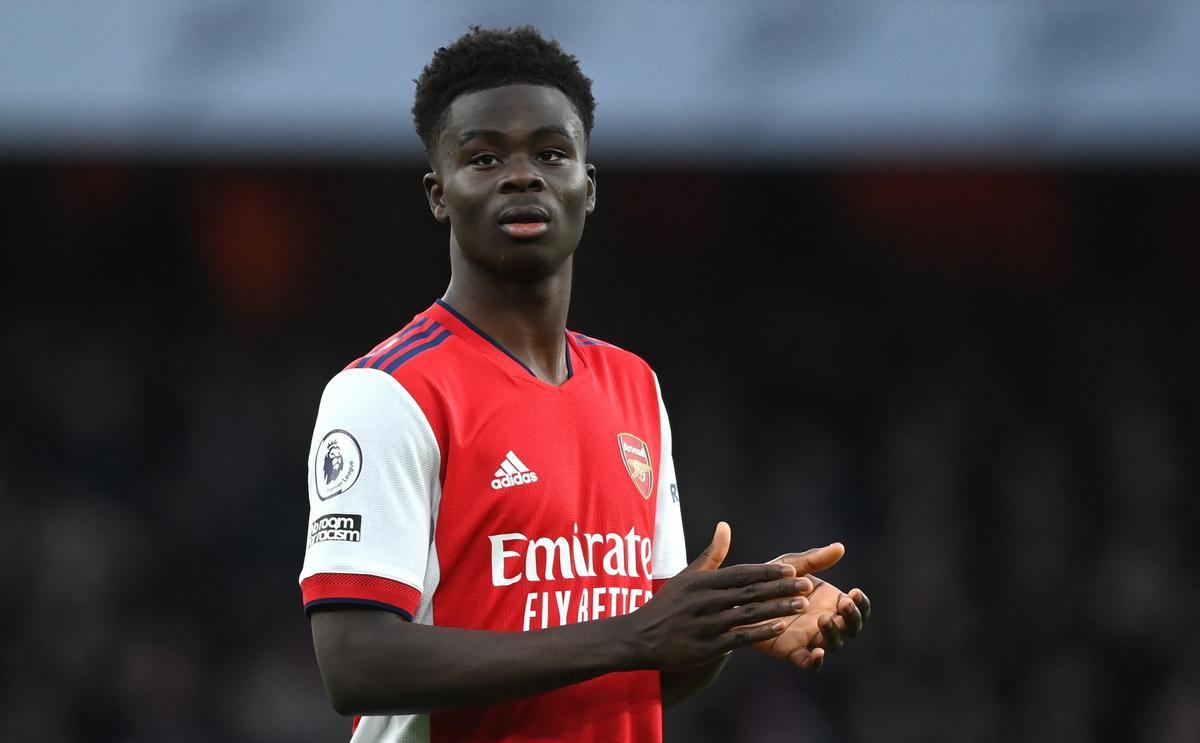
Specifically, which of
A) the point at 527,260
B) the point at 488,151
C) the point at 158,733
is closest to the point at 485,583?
the point at 527,260

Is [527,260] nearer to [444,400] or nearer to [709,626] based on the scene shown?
[444,400]

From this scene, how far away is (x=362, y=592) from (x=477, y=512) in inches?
9.9

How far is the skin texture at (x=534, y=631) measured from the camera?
2.45 m

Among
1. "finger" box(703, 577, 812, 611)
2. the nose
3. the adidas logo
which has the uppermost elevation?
the nose

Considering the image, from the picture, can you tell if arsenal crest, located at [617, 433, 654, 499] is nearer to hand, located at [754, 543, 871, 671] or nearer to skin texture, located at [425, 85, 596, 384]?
skin texture, located at [425, 85, 596, 384]

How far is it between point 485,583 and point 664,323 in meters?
10.3

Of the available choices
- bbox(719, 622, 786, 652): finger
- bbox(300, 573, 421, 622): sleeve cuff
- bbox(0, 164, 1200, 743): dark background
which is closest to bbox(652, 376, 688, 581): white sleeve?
bbox(719, 622, 786, 652): finger

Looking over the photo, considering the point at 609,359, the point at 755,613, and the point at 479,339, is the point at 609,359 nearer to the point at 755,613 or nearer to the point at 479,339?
the point at 479,339

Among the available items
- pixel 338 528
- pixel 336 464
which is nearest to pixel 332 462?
pixel 336 464

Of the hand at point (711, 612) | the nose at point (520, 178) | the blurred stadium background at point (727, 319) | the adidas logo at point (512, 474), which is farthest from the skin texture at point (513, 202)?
the blurred stadium background at point (727, 319)

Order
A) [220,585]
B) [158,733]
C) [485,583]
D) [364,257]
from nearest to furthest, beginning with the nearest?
[485,583]
[158,733]
[220,585]
[364,257]

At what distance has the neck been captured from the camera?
2949 millimetres

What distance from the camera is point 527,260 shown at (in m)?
2.89

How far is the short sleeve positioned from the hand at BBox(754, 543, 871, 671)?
638mm
